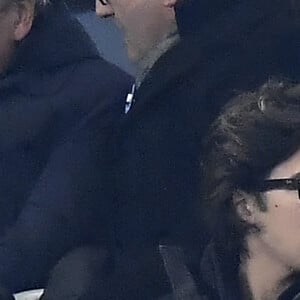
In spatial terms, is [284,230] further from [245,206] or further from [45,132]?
[45,132]

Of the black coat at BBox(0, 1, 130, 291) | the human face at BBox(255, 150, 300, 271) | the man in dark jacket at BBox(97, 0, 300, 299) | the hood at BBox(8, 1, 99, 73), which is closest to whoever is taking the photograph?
the human face at BBox(255, 150, 300, 271)

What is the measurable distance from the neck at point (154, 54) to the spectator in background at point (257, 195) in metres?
0.18

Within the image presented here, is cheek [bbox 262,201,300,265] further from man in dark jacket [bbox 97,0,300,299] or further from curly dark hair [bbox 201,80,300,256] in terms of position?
man in dark jacket [bbox 97,0,300,299]

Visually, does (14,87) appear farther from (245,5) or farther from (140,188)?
(245,5)

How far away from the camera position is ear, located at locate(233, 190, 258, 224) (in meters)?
1.39

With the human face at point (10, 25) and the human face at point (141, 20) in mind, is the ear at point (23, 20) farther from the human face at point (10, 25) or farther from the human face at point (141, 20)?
the human face at point (141, 20)

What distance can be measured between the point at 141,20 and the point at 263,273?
469 millimetres

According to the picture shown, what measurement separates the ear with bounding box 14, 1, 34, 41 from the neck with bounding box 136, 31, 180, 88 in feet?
0.82

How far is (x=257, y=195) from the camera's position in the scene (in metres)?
1.38

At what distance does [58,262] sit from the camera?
1.62 m

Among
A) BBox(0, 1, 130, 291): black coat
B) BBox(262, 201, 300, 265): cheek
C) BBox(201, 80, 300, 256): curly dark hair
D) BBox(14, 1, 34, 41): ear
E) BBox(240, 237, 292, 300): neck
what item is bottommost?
BBox(240, 237, 292, 300): neck

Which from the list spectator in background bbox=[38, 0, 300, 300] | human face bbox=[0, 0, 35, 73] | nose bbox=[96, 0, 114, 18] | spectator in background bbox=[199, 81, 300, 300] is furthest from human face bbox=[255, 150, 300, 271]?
human face bbox=[0, 0, 35, 73]

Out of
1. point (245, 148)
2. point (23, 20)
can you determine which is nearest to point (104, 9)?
point (23, 20)

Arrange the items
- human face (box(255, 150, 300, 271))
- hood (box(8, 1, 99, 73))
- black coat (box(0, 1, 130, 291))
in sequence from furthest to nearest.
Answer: hood (box(8, 1, 99, 73)) → black coat (box(0, 1, 130, 291)) → human face (box(255, 150, 300, 271))
